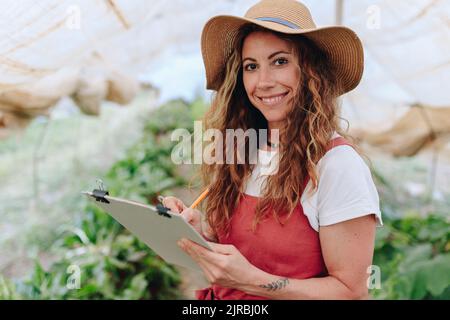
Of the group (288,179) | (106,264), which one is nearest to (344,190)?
(288,179)

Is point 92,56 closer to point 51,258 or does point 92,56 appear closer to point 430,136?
point 51,258

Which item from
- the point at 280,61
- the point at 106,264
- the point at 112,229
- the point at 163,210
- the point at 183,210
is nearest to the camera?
the point at 163,210

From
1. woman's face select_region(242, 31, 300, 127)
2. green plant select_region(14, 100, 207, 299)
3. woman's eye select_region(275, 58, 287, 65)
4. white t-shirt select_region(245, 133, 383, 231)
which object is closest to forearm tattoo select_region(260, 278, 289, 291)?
white t-shirt select_region(245, 133, 383, 231)

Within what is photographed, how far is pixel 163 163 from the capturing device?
16.6 feet

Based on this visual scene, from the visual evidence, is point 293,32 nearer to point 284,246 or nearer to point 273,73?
point 273,73

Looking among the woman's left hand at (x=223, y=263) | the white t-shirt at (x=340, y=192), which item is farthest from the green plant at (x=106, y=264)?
the white t-shirt at (x=340, y=192)

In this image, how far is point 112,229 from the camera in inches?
141

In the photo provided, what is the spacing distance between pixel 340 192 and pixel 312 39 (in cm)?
40

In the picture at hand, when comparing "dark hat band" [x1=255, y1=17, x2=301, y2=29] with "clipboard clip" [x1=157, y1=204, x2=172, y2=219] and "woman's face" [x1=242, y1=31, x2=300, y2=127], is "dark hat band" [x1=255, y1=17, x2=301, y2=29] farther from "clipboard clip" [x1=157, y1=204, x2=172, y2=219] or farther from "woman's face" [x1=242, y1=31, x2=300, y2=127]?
"clipboard clip" [x1=157, y1=204, x2=172, y2=219]

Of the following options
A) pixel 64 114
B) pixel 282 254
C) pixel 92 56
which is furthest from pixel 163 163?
pixel 282 254

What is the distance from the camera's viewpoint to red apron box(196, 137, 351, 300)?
1267mm

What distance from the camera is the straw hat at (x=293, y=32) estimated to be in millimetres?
1316

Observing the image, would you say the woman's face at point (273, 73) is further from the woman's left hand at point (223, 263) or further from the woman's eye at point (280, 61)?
the woman's left hand at point (223, 263)
